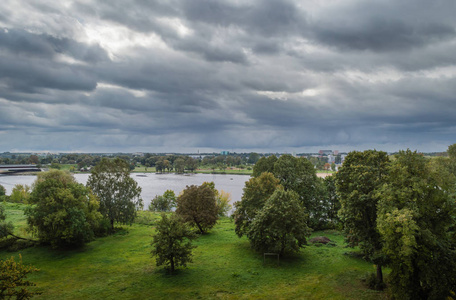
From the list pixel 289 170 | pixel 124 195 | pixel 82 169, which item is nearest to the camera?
pixel 124 195

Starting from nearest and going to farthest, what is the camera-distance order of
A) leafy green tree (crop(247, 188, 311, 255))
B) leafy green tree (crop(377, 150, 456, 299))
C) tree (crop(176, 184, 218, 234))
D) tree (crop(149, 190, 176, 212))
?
leafy green tree (crop(377, 150, 456, 299)) → leafy green tree (crop(247, 188, 311, 255)) → tree (crop(176, 184, 218, 234)) → tree (crop(149, 190, 176, 212))

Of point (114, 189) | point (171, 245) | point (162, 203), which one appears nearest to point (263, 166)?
point (114, 189)

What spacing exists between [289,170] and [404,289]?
28153 millimetres

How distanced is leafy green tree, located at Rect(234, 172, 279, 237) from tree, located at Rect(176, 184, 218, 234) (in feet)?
19.8

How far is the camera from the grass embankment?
20.4 m

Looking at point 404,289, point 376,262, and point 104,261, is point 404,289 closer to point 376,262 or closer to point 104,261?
point 376,262

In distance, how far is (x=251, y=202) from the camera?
33469 mm

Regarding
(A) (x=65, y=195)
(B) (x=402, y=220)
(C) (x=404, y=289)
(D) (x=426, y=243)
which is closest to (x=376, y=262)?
(C) (x=404, y=289)

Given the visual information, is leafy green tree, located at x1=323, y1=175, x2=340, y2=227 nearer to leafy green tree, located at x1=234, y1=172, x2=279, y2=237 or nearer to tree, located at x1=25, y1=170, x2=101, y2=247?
leafy green tree, located at x1=234, y1=172, x2=279, y2=237

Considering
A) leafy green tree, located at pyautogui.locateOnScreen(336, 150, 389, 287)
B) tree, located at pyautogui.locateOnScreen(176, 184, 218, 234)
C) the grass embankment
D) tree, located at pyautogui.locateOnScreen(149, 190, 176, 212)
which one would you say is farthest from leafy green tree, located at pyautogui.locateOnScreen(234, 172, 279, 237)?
tree, located at pyautogui.locateOnScreen(149, 190, 176, 212)

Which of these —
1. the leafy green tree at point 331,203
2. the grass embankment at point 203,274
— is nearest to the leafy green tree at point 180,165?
the leafy green tree at point 331,203

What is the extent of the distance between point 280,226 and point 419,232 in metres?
13.5

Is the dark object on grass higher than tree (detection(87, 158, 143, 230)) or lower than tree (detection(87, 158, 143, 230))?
lower

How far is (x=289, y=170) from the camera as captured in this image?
4397cm
